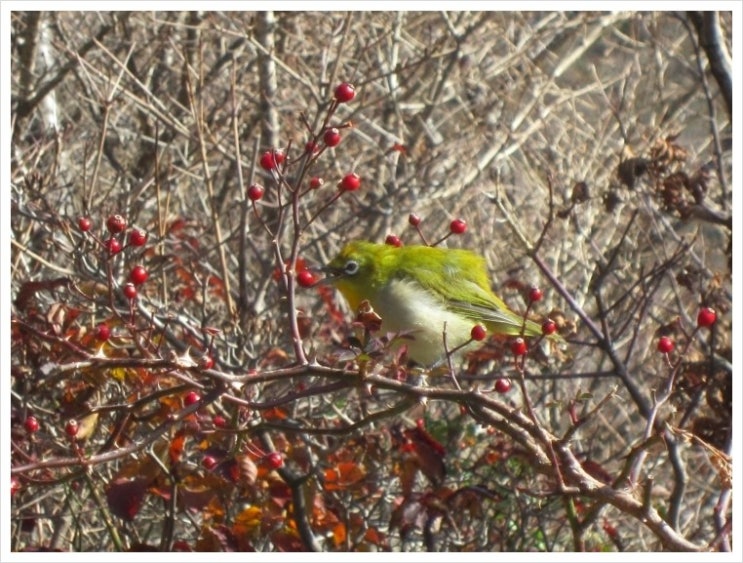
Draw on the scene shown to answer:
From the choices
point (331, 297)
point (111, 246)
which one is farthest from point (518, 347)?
point (331, 297)

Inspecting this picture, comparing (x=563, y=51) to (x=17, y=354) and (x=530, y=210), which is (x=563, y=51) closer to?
(x=530, y=210)

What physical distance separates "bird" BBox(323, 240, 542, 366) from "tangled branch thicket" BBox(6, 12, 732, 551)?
0.17 meters

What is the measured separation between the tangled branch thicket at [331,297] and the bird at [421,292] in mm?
174

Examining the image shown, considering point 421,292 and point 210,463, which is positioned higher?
point 421,292

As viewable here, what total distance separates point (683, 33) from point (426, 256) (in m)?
5.02

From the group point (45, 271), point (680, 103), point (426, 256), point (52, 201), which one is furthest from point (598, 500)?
point (680, 103)

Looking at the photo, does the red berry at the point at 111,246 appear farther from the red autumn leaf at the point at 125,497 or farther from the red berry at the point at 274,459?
the red autumn leaf at the point at 125,497

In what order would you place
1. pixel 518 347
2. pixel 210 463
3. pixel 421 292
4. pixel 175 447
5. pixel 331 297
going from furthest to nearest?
pixel 331 297 → pixel 421 292 → pixel 175 447 → pixel 210 463 → pixel 518 347

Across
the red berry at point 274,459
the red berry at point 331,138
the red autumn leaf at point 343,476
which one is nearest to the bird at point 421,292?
the red autumn leaf at point 343,476

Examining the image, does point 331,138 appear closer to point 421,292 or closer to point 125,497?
point 125,497

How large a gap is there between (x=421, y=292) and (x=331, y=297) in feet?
2.66

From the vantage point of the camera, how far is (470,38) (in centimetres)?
671

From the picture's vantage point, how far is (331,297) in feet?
16.5

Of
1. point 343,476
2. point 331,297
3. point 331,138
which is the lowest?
point 343,476
